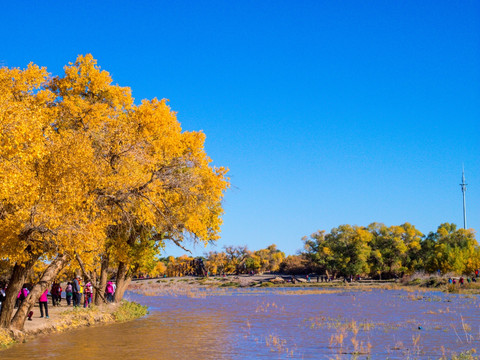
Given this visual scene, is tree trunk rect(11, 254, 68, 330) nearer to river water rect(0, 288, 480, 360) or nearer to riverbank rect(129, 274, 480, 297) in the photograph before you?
river water rect(0, 288, 480, 360)

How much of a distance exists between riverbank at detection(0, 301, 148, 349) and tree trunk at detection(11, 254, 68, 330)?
0.51 m

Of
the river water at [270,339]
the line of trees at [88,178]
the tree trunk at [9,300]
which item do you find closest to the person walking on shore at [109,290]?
the line of trees at [88,178]

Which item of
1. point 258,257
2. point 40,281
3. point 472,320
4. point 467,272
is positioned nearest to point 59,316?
point 40,281

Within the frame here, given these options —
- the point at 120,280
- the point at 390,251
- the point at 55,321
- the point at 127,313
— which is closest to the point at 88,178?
the point at 55,321

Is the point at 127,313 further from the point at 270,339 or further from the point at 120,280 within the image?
the point at 270,339

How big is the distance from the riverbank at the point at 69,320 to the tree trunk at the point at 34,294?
1.69 feet

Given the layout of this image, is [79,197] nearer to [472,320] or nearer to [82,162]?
[82,162]

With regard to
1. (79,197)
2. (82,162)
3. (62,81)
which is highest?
(62,81)

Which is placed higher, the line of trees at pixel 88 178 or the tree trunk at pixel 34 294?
the line of trees at pixel 88 178

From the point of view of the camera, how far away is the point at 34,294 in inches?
997

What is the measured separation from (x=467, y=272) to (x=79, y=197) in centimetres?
9569

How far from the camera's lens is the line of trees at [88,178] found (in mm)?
19938

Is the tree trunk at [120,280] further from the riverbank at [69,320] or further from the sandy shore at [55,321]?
the sandy shore at [55,321]

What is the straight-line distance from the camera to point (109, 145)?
28047 millimetres
